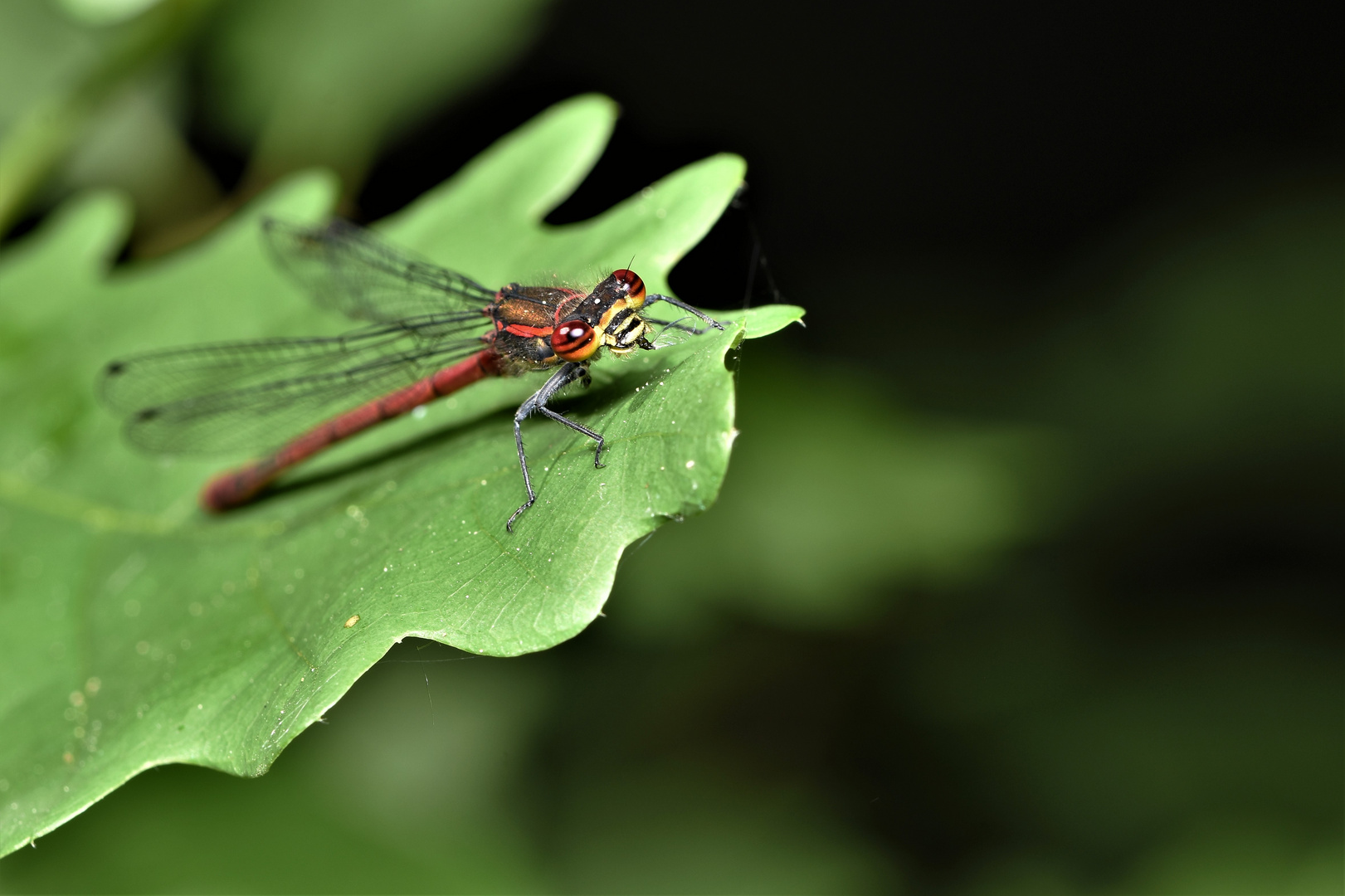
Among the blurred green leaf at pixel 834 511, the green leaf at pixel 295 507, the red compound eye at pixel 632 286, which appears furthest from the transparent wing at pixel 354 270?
the blurred green leaf at pixel 834 511

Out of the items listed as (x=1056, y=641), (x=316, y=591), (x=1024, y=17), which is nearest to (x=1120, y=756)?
(x=1056, y=641)

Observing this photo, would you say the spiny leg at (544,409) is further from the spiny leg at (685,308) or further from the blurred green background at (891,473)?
the blurred green background at (891,473)

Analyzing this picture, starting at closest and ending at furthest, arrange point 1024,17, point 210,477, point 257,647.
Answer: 1. point 257,647
2. point 210,477
3. point 1024,17

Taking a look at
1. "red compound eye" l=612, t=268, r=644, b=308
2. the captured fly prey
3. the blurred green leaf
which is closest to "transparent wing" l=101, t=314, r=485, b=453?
the captured fly prey

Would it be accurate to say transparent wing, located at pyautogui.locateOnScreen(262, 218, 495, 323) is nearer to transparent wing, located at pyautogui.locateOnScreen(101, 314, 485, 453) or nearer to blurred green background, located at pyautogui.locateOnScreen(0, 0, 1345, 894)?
transparent wing, located at pyautogui.locateOnScreen(101, 314, 485, 453)

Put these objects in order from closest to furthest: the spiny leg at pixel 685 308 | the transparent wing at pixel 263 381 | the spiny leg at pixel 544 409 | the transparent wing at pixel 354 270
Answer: the spiny leg at pixel 544 409 < the spiny leg at pixel 685 308 < the transparent wing at pixel 263 381 < the transparent wing at pixel 354 270

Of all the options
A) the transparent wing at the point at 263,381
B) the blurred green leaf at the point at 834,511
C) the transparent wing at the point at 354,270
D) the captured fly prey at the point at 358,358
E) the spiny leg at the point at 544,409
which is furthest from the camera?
the blurred green leaf at the point at 834,511

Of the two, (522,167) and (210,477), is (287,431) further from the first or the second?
A: (522,167)
